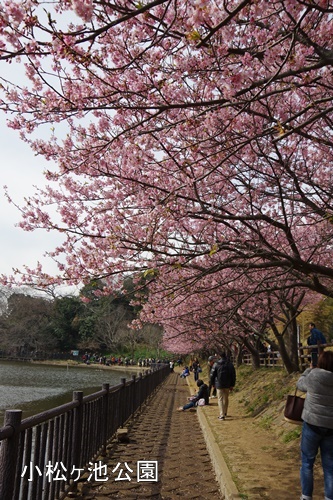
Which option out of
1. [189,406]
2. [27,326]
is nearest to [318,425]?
[189,406]

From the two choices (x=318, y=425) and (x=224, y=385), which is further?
(x=224, y=385)

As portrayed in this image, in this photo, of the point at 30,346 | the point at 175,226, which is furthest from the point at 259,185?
the point at 30,346

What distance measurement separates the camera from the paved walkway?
5.08 m

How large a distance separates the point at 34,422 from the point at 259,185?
602 centimetres

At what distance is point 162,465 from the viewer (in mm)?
6422

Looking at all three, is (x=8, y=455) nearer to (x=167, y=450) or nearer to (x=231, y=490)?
(x=231, y=490)

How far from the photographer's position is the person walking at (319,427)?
13.4 ft

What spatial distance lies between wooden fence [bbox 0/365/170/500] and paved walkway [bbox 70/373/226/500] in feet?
1.19

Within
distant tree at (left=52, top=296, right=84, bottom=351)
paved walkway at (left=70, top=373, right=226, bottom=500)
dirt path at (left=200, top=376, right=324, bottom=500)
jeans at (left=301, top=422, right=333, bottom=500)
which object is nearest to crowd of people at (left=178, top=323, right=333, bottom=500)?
jeans at (left=301, top=422, right=333, bottom=500)

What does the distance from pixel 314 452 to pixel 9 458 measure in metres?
2.91

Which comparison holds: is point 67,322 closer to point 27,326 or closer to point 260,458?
point 27,326

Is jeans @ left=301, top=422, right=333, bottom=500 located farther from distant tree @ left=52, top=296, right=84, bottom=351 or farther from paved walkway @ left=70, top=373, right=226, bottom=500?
distant tree @ left=52, top=296, right=84, bottom=351

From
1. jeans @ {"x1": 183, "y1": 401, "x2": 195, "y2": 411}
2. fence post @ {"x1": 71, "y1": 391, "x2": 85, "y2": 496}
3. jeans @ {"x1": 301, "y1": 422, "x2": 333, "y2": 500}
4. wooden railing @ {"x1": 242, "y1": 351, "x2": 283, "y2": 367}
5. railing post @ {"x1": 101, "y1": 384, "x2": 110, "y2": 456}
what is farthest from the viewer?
wooden railing @ {"x1": 242, "y1": 351, "x2": 283, "y2": 367}

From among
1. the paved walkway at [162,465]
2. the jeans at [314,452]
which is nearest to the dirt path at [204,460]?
the paved walkway at [162,465]
